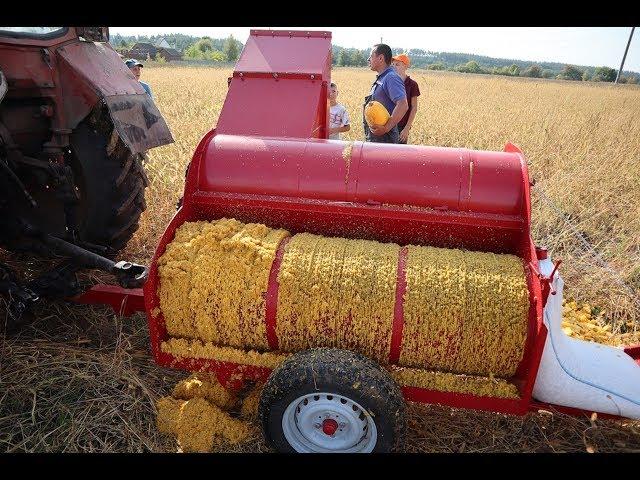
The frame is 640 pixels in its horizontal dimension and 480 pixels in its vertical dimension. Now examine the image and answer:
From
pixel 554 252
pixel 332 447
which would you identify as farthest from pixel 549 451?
pixel 554 252

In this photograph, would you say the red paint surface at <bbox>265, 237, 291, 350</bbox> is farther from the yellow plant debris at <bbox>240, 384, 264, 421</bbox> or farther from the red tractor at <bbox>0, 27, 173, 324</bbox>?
the red tractor at <bbox>0, 27, 173, 324</bbox>

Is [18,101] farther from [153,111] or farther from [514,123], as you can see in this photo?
[514,123]

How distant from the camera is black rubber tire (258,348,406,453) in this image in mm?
1856

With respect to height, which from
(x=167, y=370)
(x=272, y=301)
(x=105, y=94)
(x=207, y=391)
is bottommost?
(x=167, y=370)

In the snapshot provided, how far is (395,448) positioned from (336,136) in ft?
12.8

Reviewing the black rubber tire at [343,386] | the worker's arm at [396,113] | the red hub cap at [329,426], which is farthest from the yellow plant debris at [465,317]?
the worker's arm at [396,113]

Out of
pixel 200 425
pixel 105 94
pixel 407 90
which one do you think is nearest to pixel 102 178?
pixel 105 94

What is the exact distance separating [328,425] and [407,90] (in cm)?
388

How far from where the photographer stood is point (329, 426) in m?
1.98

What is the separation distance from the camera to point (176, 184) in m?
4.98

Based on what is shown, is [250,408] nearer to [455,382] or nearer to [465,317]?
[455,382]

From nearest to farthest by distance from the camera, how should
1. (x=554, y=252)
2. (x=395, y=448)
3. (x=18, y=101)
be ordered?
(x=395, y=448) → (x=18, y=101) → (x=554, y=252)

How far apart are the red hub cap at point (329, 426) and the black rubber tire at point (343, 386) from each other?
19 centimetres

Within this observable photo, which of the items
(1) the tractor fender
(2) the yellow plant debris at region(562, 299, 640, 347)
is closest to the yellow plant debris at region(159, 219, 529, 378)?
(1) the tractor fender
